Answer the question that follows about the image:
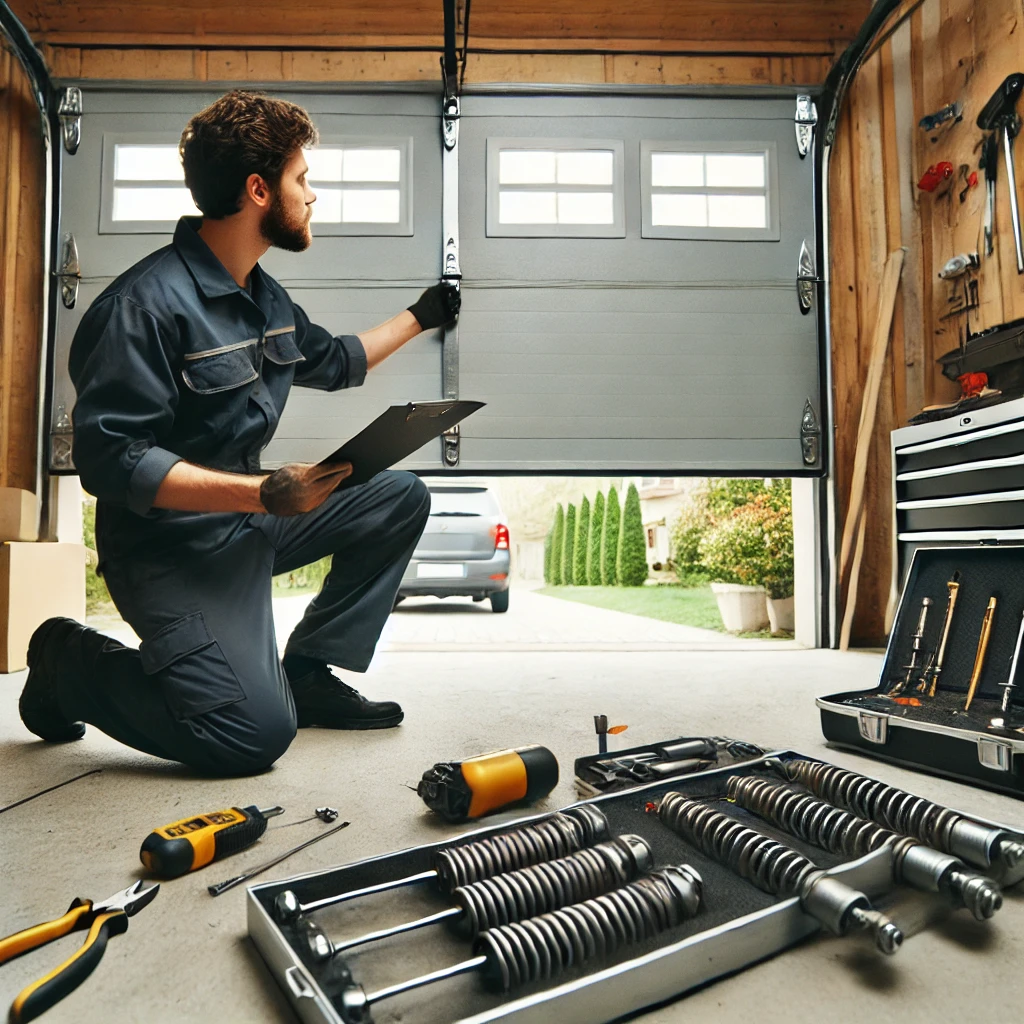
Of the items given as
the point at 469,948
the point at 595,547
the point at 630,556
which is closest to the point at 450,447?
the point at 469,948

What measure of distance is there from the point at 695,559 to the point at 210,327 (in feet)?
23.8

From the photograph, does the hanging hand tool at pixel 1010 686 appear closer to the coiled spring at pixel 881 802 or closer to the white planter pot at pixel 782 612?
the coiled spring at pixel 881 802

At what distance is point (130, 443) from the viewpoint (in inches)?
53.6

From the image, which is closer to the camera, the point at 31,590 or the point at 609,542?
the point at 31,590

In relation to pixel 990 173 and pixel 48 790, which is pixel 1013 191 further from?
pixel 48 790

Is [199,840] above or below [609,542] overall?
below

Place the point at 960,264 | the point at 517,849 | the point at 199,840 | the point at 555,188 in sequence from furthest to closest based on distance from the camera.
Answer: the point at 555,188
the point at 960,264
the point at 199,840
the point at 517,849

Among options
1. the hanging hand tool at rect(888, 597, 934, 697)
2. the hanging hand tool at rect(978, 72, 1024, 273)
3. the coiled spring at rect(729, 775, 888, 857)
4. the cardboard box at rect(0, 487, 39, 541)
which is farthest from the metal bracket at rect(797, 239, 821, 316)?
the cardboard box at rect(0, 487, 39, 541)

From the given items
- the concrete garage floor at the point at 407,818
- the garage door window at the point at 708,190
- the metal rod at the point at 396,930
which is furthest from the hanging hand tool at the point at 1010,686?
the garage door window at the point at 708,190

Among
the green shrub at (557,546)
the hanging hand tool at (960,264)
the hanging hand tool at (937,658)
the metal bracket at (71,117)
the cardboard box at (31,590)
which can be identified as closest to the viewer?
the hanging hand tool at (937,658)

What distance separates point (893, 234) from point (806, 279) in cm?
47

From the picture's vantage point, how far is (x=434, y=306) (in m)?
2.18

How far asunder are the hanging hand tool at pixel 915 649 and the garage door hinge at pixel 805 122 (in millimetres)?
2487

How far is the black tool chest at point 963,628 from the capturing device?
148 cm
